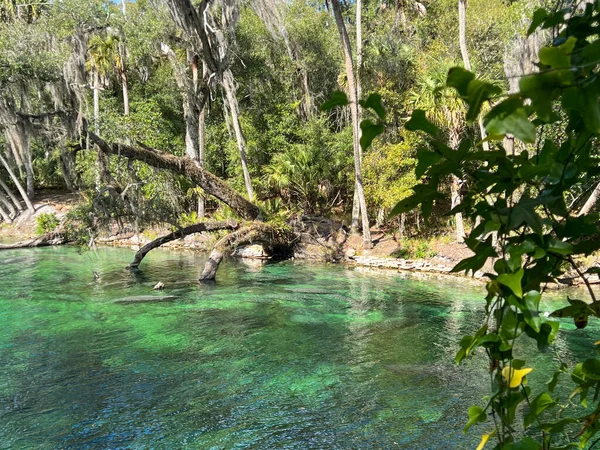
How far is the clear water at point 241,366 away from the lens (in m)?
5.41

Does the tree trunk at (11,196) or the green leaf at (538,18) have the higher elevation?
the tree trunk at (11,196)

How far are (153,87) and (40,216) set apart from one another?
9464 millimetres

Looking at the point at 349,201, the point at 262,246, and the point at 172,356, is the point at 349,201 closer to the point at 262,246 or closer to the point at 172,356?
the point at 262,246

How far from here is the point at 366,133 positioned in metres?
0.93

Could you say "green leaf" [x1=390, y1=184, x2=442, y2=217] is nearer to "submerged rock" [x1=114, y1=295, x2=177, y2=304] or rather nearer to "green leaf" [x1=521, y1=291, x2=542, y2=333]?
"green leaf" [x1=521, y1=291, x2=542, y2=333]

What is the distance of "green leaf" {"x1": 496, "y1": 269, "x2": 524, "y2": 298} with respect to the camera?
81 centimetres

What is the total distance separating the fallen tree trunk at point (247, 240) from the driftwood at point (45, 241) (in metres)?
10.6

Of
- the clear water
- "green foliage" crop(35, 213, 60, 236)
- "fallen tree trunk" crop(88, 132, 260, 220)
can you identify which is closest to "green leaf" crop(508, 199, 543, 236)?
the clear water

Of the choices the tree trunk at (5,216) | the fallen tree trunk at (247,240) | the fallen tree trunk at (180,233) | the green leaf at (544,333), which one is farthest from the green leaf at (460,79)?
the tree trunk at (5,216)

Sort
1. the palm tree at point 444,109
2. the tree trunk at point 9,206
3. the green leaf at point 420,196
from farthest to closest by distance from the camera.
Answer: the tree trunk at point 9,206, the palm tree at point 444,109, the green leaf at point 420,196

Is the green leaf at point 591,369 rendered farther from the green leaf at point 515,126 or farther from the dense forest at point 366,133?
the green leaf at point 515,126

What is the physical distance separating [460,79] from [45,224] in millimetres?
27294

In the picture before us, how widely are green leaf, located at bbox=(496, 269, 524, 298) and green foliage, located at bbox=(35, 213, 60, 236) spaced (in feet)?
82.4

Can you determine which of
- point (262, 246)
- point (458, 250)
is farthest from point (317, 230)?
point (458, 250)
